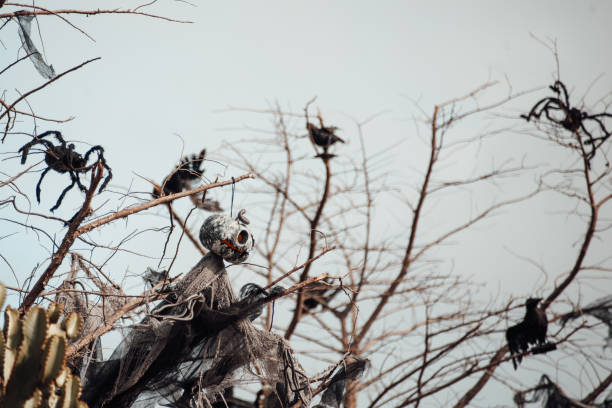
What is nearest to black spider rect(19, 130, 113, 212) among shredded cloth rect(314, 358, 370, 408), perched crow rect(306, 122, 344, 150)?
shredded cloth rect(314, 358, 370, 408)

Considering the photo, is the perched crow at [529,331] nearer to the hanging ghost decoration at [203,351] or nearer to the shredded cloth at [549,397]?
the shredded cloth at [549,397]

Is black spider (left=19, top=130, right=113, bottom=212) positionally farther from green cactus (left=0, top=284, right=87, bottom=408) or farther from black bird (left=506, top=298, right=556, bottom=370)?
black bird (left=506, top=298, right=556, bottom=370)

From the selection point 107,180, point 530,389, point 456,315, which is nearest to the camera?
point 107,180

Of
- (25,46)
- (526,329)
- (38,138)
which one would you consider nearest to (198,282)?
(38,138)

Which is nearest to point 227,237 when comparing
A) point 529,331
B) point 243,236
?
point 243,236

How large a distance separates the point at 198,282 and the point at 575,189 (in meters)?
3.98

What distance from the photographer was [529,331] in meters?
4.63

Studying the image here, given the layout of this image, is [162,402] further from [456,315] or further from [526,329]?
[456,315]

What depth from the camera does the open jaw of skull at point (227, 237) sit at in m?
3.09

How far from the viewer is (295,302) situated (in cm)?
668

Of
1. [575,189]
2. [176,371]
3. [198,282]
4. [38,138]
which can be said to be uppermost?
[575,189]

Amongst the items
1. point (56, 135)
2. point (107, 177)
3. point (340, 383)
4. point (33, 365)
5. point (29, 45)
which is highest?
point (29, 45)

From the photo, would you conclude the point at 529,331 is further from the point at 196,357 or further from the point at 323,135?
the point at 196,357

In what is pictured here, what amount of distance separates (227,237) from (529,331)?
2.72 metres
